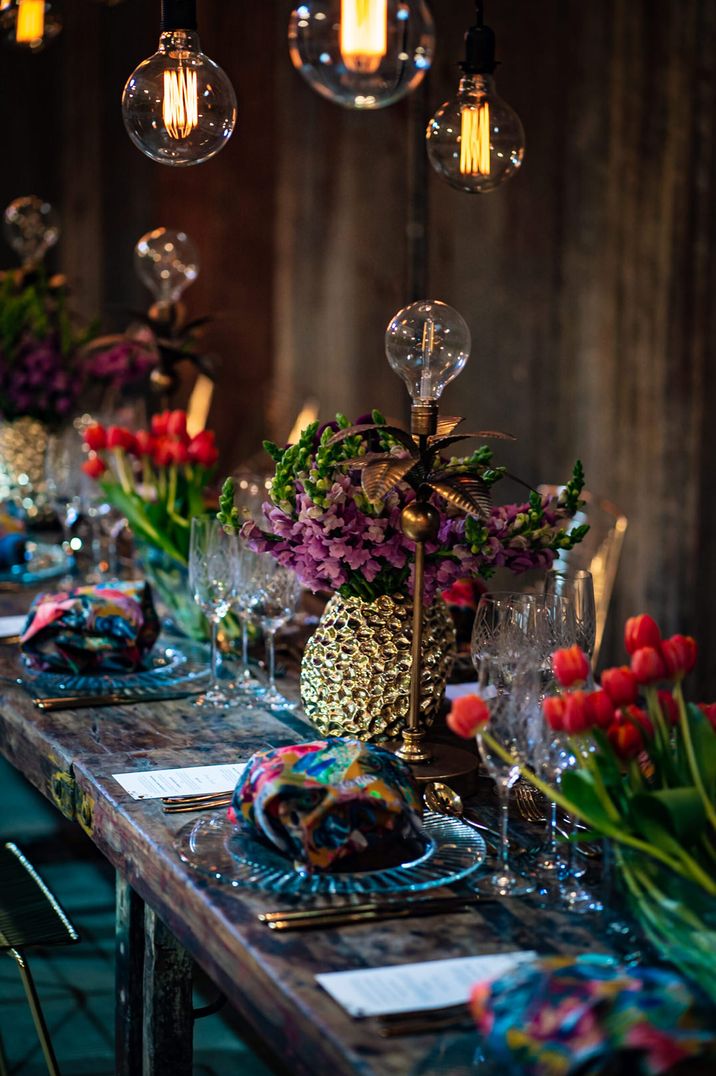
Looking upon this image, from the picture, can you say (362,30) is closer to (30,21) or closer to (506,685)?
(506,685)

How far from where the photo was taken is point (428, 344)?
1.71 metres

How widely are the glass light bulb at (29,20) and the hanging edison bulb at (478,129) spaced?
3.84 feet

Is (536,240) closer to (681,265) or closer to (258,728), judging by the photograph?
(681,265)

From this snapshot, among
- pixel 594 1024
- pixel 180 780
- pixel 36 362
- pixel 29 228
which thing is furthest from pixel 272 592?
pixel 29 228

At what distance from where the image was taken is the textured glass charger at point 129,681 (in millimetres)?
2232

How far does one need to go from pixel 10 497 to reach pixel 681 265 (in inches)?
76.1

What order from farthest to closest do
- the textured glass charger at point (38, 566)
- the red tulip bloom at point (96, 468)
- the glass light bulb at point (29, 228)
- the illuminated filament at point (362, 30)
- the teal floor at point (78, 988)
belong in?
the glass light bulb at point (29, 228) → the textured glass charger at point (38, 566) → the red tulip bloom at point (96, 468) → the teal floor at point (78, 988) → the illuminated filament at point (362, 30)

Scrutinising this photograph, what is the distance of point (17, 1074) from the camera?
253 cm

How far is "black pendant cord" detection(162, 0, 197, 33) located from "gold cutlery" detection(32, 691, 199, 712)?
99 centimetres

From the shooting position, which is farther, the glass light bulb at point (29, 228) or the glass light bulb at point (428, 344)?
the glass light bulb at point (29, 228)

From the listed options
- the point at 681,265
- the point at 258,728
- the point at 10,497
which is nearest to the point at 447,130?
the point at 258,728

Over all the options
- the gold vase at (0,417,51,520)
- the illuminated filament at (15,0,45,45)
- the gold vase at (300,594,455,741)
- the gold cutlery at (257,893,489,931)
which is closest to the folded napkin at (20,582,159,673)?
the gold vase at (300,594,455,741)

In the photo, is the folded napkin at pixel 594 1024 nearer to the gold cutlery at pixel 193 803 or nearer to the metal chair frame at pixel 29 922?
the gold cutlery at pixel 193 803

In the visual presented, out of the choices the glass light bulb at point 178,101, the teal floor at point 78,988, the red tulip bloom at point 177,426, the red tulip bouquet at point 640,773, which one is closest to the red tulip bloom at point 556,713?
the red tulip bouquet at point 640,773
